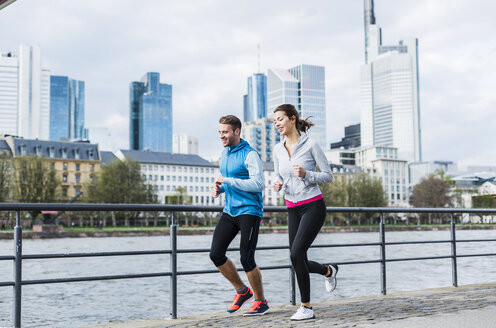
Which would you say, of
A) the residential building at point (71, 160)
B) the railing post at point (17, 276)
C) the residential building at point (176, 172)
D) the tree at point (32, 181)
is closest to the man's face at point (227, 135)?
the railing post at point (17, 276)

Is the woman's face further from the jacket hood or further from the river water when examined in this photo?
the river water

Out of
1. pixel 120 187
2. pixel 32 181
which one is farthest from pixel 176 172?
pixel 32 181

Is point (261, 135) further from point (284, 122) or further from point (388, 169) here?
point (284, 122)

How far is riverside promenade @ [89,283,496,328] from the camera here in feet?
16.6

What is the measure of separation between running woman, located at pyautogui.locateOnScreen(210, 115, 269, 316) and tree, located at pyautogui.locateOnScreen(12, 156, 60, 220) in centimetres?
7844

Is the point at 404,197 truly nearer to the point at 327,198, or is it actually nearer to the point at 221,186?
the point at 327,198

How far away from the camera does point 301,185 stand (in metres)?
5.38

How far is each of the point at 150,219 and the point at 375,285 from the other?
263 feet

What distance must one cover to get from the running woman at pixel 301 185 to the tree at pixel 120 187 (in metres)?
86.3

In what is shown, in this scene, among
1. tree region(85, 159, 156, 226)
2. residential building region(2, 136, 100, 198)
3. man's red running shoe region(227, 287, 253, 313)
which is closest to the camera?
man's red running shoe region(227, 287, 253, 313)

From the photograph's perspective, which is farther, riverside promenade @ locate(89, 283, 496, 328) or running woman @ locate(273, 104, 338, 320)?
running woman @ locate(273, 104, 338, 320)

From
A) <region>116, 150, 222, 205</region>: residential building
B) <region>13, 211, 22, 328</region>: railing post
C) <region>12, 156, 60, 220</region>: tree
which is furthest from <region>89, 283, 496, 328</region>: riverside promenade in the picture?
<region>116, 150, 222, 205</region>: residential building

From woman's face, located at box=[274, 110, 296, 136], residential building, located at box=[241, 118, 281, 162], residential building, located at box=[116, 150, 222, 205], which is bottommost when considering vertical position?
woman's face, located at box=[274, 110, 296, 136]

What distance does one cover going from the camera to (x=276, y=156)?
566 centimetres
